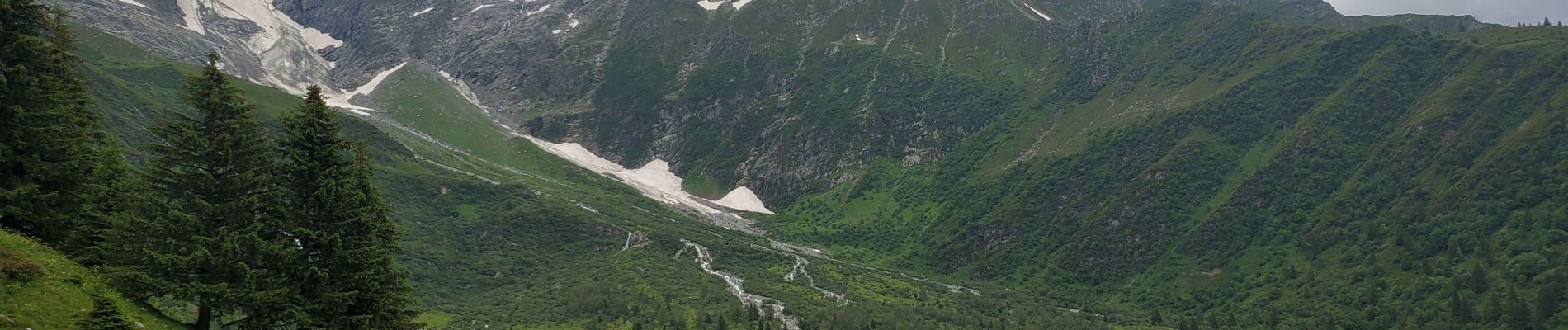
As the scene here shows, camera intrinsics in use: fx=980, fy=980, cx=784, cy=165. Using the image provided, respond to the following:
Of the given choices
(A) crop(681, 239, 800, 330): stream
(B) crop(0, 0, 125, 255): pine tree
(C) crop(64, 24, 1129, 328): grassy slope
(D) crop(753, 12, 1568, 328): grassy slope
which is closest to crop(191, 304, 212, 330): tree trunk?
(B) crop(0, 0, 125, 255): pine tree

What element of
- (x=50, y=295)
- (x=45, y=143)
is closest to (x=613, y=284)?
(x=45, y=143)

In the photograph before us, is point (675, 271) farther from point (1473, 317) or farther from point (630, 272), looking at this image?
point (1473, 317)

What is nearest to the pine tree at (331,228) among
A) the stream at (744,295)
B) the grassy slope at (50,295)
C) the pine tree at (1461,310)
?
the grassy slope at (50,295)

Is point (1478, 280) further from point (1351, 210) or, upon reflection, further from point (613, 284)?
point (613, 284)

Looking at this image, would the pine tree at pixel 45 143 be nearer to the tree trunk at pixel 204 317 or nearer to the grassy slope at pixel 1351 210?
the tree trunk at pixel 204 317

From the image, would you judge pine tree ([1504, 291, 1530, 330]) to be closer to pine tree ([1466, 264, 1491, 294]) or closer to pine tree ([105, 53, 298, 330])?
pine tree ([1466, 264, 1491, 294])
